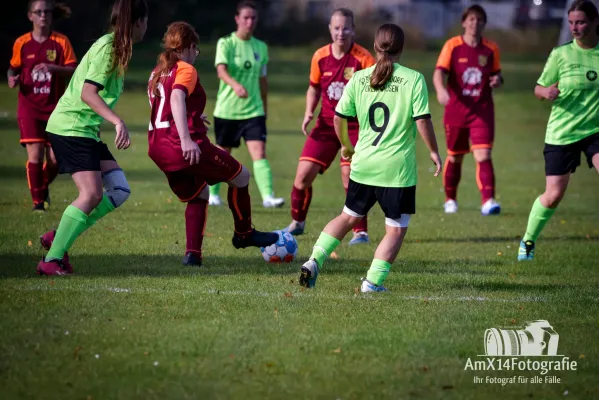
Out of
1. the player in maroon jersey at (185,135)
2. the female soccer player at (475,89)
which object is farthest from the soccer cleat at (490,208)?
the player in maroon jersey at (185,135)

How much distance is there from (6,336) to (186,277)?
2.31m

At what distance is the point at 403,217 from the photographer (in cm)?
795

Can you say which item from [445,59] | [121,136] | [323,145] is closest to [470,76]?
[445,59]

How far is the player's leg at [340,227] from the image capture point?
7945 millimetres

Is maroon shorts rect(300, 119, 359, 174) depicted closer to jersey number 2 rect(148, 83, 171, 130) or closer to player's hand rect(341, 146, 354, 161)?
player's hand rect(341, 146, 354, 161)

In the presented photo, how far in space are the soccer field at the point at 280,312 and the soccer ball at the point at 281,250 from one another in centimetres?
20

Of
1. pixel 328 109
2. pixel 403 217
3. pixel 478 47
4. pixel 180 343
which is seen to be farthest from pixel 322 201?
pixel 180 343

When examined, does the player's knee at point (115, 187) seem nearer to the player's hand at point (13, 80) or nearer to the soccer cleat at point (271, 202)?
the player's hand at point (13, 80)

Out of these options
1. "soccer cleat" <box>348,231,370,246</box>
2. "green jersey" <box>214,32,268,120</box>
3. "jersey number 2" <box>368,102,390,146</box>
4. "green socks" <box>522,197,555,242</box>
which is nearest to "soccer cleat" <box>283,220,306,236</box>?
"soccer cleat" <box>348,231,370,246</box>

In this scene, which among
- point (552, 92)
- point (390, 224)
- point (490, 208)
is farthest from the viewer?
point (490, 208)

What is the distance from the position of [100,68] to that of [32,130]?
14.9 feet

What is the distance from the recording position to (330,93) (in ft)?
35.4

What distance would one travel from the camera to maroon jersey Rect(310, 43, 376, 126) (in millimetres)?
10727

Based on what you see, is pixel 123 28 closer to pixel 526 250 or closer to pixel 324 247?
pixel 324 247
